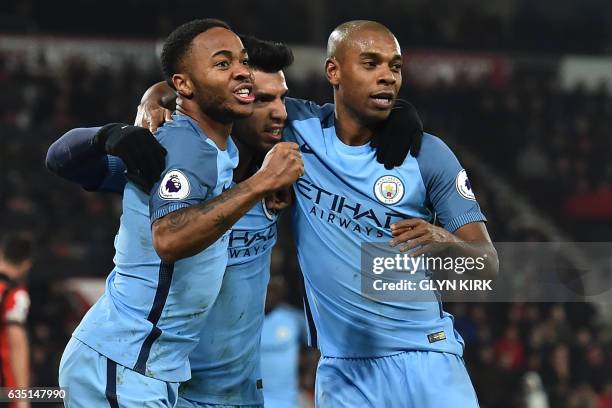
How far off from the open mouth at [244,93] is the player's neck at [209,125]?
0.13 metres

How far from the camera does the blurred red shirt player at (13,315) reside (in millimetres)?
6609

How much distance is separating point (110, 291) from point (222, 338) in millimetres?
613

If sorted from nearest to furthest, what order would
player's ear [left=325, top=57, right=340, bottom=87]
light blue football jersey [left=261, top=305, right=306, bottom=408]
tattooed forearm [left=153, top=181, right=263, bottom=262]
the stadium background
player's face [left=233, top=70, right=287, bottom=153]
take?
tattooed forearm [left=153, top=181, right=263, bottom=262]
player's face [left=233, top=70, right=287, bottom=153]
player's ear [left=325, top=57, right=340, bottom=87]
light blue football jersey [left=261, top=305, right=306, bottom=408]
the stadium background

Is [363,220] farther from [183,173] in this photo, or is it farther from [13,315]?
[13,315]

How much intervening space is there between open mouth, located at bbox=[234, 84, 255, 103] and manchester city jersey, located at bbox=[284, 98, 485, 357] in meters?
0.62

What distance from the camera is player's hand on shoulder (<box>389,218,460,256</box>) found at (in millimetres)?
3820

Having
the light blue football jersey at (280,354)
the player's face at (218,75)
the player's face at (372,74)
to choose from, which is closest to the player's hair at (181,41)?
the player's face at (218,75)

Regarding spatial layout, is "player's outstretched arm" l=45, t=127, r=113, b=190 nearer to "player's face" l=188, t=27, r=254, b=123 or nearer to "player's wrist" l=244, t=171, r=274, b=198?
"player's face" l=188, t=27, r=254, b=123

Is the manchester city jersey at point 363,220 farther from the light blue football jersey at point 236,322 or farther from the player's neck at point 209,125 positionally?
the player's neck at point 209,125

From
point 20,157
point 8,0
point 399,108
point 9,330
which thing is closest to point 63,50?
point 8,0

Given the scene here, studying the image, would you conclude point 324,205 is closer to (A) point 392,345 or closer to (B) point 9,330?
(A) point 392,345

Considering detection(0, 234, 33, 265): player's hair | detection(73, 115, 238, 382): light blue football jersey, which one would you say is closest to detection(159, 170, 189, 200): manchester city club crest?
detection(73, 115, 238, 382): light blue football jersey

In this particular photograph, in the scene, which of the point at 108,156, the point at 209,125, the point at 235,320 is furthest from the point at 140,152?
the point at 235,320

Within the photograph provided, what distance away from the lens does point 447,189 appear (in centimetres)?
406
